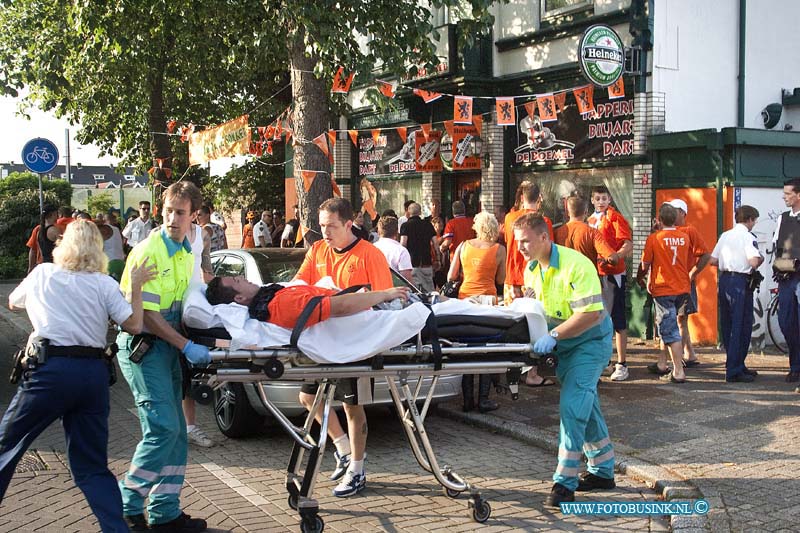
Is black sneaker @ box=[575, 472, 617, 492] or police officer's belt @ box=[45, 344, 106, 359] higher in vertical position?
police officer's belt @ box=[45, 344, 106, 359]

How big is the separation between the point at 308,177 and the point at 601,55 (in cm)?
430

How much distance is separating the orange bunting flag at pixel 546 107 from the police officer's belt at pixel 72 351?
9549mm

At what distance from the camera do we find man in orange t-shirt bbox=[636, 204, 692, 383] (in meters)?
9.43

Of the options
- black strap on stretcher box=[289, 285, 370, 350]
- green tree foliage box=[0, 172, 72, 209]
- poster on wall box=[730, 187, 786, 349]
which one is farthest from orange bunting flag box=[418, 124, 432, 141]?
green tree foliage box=[0, 172, 72, 209]

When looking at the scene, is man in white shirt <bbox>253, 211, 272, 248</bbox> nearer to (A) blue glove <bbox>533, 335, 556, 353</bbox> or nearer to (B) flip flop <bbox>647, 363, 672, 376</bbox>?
(B) flip flop <bbox>647, 363, 672, 376</bbox>

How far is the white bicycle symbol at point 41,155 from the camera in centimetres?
1667

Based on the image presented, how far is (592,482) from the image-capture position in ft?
20.0

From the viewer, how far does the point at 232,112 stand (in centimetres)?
2327

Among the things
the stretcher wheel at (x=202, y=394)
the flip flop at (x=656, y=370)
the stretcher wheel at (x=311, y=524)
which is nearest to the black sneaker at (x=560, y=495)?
the stretcher wheel at (x=311, y=524)

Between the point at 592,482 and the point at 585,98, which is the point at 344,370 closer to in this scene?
the point at 592,482

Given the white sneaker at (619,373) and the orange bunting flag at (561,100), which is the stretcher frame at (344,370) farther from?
the orange bunting flag at (561,100)

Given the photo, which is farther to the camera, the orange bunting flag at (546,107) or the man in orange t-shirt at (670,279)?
the orange bunting flag at (546,107)

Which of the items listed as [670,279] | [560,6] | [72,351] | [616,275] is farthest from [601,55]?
[72,351]

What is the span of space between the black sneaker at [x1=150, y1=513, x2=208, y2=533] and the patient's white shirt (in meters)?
1.17
